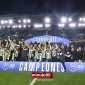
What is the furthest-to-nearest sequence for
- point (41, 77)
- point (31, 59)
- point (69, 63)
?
point (31, 59) < point (69, 63) < point (41, 77)

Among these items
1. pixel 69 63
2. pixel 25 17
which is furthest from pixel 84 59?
pixel 25 17

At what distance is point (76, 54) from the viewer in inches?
548

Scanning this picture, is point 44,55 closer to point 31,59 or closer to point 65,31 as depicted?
point 31,59

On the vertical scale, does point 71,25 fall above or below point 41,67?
above

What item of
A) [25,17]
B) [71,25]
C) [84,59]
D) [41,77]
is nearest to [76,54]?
[84,59]

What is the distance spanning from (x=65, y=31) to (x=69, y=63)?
23.1 metres

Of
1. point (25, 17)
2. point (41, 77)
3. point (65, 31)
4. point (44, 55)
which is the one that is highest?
point (25, 17)

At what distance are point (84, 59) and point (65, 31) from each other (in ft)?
70.5

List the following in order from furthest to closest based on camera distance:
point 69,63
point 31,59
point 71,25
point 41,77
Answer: point 71,25, point 31,59, point 69,63, point 41,77

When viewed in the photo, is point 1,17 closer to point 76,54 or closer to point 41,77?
point 76,54

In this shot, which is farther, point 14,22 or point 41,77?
point 14,22

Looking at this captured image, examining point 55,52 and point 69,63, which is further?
point 55,52

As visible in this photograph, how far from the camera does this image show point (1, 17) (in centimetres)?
3494

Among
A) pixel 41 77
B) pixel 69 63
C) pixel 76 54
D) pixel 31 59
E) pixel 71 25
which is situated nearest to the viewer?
pixel 41 77
